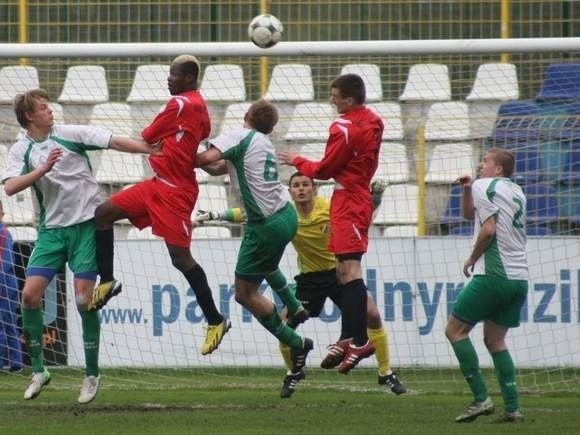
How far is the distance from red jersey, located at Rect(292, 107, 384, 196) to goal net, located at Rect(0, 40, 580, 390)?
3.74 meters

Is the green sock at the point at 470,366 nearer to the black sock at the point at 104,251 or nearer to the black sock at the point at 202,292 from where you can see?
the black sock at the point at 202,292

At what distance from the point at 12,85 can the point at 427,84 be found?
4669 mm

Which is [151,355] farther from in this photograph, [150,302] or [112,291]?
[112,291]

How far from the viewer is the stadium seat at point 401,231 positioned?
16219 millimetres

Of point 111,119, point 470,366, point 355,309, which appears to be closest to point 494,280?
point 470,366

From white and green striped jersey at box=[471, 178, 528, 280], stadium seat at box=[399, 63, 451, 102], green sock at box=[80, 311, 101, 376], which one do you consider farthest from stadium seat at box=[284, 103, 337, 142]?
white and green striped jersey at box=[471, 178, 528, 280]

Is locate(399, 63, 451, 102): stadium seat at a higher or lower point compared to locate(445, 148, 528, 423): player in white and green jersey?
higher

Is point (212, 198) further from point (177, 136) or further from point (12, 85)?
point (177, 136)

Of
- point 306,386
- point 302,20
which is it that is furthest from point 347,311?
point 302,20

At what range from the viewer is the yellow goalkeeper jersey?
44.0ft

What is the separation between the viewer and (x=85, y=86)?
17.0 metres

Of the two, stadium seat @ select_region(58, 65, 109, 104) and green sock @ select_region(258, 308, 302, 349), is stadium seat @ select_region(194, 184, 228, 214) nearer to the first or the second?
stadium seat @ select_region(58, 65, 109, 104)

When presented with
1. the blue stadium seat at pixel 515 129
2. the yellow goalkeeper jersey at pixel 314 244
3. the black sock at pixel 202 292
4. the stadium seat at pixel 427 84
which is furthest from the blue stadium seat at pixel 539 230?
the black sock at pixel 202 292

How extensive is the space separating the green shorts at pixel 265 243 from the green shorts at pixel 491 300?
1547mm
